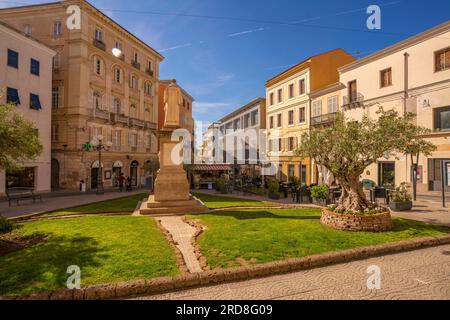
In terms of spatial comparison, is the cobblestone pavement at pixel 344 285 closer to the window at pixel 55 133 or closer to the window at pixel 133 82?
the window at pixel 55 133

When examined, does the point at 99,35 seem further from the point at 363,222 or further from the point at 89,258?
the point at 363,222

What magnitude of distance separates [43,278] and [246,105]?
139 ft

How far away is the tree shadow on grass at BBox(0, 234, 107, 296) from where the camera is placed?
14.5 feet

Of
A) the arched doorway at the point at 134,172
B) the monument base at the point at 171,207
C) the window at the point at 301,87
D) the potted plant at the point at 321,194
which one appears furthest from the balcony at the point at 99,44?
the potted plant at the point at 321,194

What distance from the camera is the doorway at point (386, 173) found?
66.8 feet

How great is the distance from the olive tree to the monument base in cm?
565

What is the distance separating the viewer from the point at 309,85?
27922mm

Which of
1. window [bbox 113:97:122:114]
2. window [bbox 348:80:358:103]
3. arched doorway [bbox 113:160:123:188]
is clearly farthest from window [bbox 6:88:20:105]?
window [bbox 348:80:358:103]

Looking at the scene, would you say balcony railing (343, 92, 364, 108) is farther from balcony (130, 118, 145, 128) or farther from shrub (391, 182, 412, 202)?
balcony (130, 118, 145, 128)

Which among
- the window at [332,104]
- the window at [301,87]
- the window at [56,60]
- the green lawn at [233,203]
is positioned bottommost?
the green lawn at [233,203]

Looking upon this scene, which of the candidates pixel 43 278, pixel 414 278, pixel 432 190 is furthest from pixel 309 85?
pixel 43 278

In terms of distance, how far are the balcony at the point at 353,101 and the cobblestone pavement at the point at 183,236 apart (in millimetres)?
→ 20430

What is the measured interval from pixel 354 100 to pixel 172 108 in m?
18.8

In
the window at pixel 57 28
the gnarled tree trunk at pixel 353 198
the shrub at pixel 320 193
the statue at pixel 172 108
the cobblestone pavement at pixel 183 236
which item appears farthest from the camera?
the window at pixel 57 28
